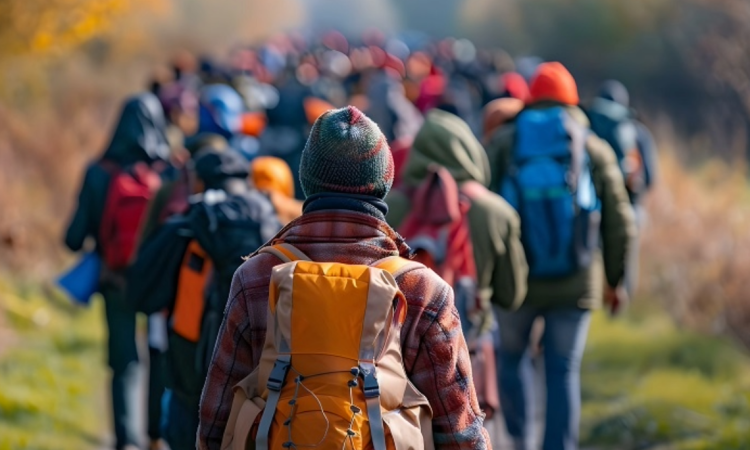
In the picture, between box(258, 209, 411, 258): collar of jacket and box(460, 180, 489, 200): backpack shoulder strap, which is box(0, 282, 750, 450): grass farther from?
box(258, 209, 411, 258): collar of jacket

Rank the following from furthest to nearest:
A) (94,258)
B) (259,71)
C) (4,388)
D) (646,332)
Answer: (259,71)
(646,332)
(4,388)
(94,258)

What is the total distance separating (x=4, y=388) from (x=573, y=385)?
4.08m

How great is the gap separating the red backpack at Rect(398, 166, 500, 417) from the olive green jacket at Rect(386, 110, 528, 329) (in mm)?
46

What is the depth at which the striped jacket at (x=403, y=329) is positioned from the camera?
3512 millimetres

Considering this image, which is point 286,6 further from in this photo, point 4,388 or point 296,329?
point 296,329

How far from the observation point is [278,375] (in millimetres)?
3371

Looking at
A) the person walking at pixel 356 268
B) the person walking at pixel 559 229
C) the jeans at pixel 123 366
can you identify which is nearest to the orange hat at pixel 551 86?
the person walking at pixel 559 229

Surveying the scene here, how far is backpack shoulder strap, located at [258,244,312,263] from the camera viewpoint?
3.54 metres

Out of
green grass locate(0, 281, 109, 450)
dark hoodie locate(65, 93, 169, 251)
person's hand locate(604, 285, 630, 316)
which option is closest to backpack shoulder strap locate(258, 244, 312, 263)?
person's hand locate(604, 285, 630, 316)

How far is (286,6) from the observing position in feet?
208

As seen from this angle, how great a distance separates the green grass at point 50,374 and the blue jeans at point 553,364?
2.66 metres

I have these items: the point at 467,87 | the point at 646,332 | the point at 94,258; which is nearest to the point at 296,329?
the point at 94,258

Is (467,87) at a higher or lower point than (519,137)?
lower

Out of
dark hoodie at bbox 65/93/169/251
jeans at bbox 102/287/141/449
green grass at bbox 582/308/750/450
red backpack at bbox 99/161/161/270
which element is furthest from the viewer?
green grass at bbox 582/308/750/450
